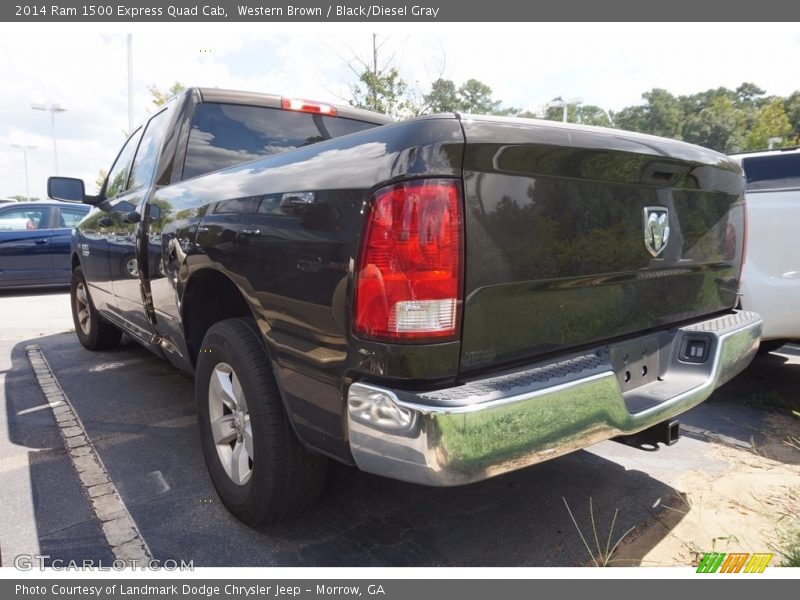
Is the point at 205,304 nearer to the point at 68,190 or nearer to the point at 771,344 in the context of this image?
the point at 68,190

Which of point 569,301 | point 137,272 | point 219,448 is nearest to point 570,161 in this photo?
point 569,301

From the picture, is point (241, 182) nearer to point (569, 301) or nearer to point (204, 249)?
point (204, 249)

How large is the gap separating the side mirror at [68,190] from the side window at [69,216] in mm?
6055

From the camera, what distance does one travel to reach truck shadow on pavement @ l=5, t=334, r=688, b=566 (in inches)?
81.6

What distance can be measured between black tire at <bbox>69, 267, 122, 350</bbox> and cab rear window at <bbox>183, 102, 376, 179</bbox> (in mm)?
2378

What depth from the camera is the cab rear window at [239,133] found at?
3.00 meters

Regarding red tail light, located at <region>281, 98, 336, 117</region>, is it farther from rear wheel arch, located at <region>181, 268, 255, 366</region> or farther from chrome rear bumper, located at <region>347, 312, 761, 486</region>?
chrome rear bumper, located at <region>347, 312, 761, 486</region>

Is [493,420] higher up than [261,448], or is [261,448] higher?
[493,420]

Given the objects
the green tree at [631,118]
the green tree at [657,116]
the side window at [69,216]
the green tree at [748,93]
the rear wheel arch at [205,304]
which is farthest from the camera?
the green tree at [748,93]

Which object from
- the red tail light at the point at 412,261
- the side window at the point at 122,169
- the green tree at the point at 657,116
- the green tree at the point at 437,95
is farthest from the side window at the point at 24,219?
the green tree at the point at 657,116

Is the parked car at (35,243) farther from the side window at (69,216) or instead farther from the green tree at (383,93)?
the green tree at (383,93)

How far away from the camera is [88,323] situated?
5133mm

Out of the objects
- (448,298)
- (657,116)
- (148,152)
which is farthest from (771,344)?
(657,116)

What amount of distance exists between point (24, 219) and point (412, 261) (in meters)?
10.3
